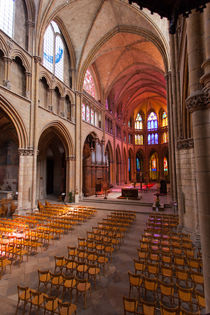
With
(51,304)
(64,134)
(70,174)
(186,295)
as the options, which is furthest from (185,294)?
(64,134)

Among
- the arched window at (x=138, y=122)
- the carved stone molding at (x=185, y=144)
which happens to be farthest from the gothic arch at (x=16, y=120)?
the arched window at (x=138, y=122)

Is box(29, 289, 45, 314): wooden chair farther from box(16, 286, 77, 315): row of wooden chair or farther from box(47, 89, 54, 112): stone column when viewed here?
box(47, 89, 54, 112): stone column

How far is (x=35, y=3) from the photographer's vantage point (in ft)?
48.6

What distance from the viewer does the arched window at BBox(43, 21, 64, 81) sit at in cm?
1736

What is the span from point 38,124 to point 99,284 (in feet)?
43.1

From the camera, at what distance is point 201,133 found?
443 centimetres

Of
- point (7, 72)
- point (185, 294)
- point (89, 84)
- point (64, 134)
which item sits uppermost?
point (89, 84)

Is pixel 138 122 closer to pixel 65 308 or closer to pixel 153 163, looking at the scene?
pixel 153 163

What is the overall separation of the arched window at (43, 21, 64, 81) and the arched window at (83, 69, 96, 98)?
5482 millimetres

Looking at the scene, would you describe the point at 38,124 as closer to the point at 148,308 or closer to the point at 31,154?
the point at 31,154

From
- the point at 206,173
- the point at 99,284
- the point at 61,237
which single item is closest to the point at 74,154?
the point at 61,237

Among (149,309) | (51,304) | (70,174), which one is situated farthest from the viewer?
(70,174)

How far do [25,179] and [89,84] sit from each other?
17825mm

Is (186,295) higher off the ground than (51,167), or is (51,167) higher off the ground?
(51,167)
